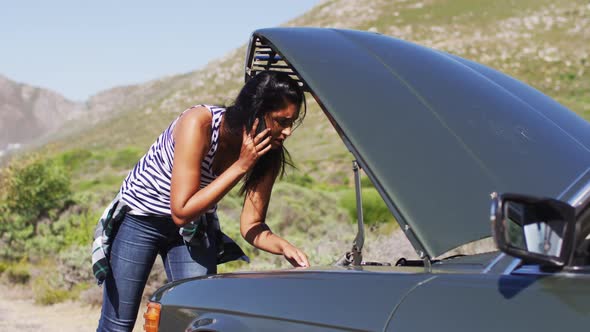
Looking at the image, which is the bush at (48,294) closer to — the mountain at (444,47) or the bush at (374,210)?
the bush at (374,210)

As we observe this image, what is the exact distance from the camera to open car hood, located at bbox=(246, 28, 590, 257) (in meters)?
2.52

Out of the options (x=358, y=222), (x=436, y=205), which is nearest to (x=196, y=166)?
(x=358, y=222)

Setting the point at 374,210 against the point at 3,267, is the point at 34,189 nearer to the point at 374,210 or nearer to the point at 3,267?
the point at 3,267

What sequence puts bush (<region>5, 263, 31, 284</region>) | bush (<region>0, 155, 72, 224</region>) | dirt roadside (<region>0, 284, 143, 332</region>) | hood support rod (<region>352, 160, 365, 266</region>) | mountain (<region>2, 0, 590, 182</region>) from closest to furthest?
hood support rod (<region>352, 160, 365, 266</region>)
dirt roadside (<region>0, 284, 143, 332</region>)
bush (<region>5, 263, 31, 284</region>)
bush (<region>0, 155, 72, 224</region>)
mountain (<region>2, 0, 590, 182</region>)

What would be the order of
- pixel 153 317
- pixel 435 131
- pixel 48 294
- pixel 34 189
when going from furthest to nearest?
pixel 34 189, pixel 48 294, pixel 153 317, pixel 435 131

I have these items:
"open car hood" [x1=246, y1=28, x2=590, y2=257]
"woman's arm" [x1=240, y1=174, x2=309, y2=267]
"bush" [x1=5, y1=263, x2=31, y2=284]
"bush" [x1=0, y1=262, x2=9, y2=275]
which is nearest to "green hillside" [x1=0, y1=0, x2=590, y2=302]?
"bush" [x1=5, y1=263, x2=31, y2=284]

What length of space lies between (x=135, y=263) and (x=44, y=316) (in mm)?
5951

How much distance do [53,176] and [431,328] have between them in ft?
40.4

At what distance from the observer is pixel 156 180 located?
3.95 metres

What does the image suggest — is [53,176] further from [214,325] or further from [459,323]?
[459,323]

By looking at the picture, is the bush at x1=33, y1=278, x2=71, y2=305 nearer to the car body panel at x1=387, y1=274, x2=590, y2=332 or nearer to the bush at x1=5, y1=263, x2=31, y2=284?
the bush at x1=5, y1=263, x2=31, y2=284

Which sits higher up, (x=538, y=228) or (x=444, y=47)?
(x=538, y=228)

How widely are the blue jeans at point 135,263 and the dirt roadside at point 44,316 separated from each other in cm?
375

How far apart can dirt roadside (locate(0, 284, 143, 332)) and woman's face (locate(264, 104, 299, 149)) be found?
15.0 ft
